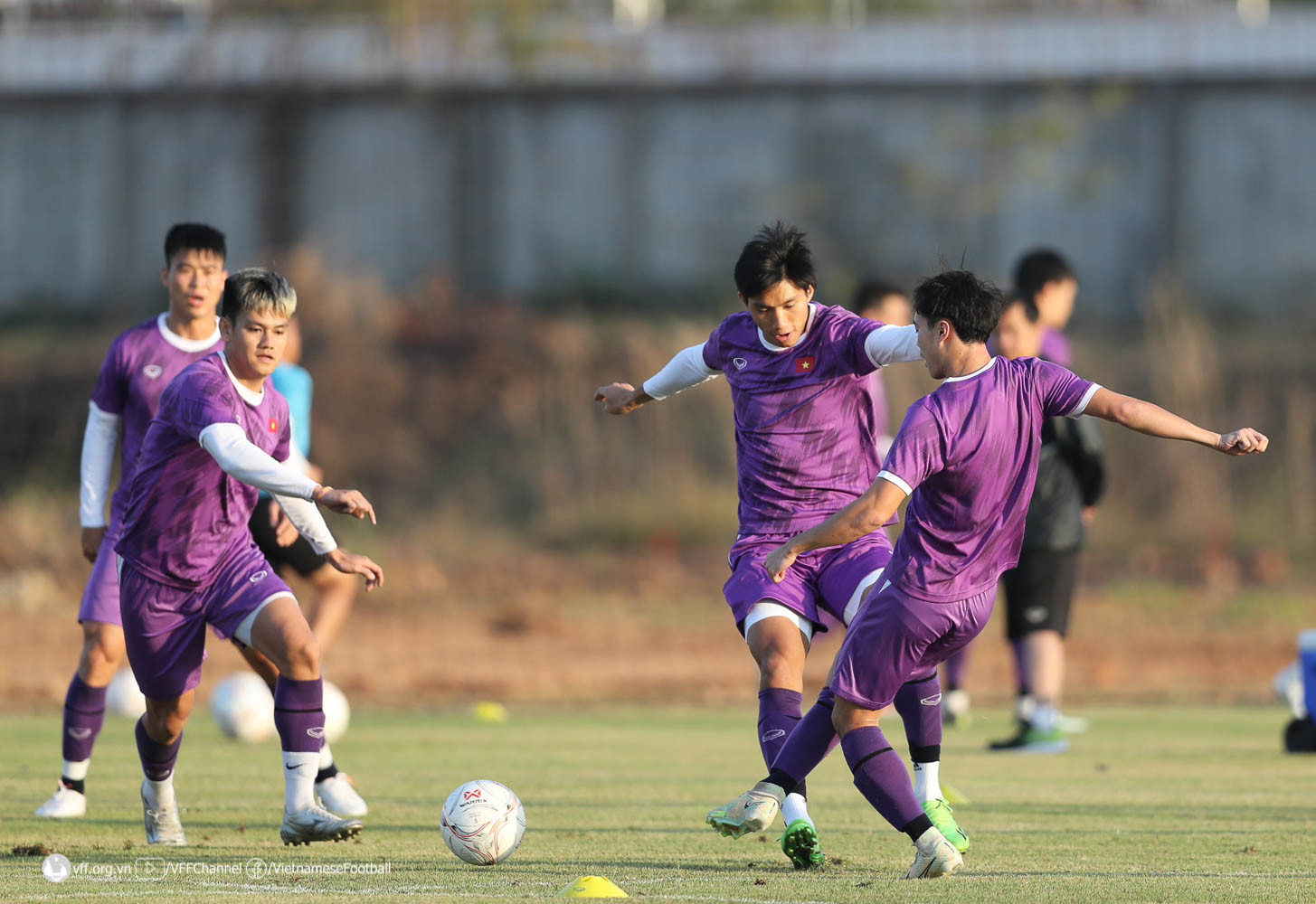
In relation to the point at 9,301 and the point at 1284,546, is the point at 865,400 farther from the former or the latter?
the point at 9,301

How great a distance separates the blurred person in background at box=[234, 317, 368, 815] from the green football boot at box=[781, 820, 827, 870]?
2.02m

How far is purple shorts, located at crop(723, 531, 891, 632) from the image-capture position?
577cm

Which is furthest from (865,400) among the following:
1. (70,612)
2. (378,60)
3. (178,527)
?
(378,60)

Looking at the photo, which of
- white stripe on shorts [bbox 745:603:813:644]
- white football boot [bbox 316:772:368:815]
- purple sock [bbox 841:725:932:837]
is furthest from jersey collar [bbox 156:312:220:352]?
purple sock [bbox 841:725:932:837]

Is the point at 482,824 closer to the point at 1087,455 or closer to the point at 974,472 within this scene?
the point at 974,472

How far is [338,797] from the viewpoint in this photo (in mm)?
6641

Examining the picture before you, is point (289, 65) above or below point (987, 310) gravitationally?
above

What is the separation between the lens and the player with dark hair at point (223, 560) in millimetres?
5758

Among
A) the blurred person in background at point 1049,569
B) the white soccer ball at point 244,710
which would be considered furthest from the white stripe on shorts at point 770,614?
the white soccer ball at point 244,710

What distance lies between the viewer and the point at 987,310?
16.8 ft

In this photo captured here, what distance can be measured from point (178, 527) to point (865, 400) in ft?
7.95

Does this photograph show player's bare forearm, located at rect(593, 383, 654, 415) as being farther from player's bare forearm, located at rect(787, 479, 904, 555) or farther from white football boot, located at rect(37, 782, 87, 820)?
white football boot, located at rect(37, 782, 87, 820)

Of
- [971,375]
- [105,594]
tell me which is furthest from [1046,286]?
[105,594]

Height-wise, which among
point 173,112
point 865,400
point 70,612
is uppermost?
point 173,112
